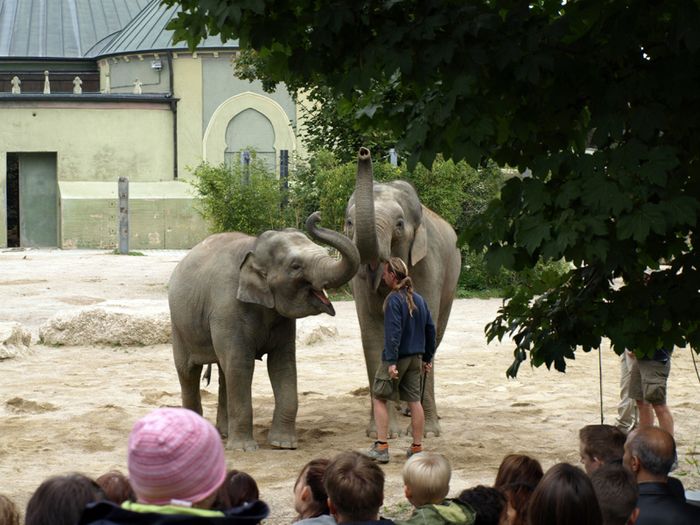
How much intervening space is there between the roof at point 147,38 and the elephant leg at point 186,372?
31445 mm

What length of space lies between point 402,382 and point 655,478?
4234mm

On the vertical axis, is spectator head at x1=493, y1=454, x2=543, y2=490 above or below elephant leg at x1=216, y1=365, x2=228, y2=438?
above

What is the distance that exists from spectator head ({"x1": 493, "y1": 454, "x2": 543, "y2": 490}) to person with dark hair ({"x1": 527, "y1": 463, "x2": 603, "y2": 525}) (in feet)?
2.79

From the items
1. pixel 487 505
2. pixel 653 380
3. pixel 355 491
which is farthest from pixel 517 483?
pixel 653 380

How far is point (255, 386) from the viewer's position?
13.6 m

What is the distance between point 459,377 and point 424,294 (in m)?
3.52

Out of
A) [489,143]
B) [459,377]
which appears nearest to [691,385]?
[459,377]

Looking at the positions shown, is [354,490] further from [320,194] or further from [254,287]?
[320,194]

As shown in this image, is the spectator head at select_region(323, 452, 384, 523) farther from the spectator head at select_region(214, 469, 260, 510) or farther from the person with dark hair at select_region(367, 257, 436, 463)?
the person with dark hair at select_region(367, 257, 436, 463)

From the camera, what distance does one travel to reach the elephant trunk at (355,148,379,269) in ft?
30.1

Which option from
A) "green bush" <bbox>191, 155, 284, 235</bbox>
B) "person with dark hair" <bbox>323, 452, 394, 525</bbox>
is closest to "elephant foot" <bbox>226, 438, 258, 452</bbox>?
"person with dark hair" <bbox>323, 452, 394, 525</bbox>

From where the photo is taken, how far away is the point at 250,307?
9961 millimetres

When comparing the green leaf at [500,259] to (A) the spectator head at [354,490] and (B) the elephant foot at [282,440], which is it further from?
(B) the elephant foot at [282,440]

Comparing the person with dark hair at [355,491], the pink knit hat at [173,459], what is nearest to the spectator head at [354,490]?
the person with dark hair at [355,491]
